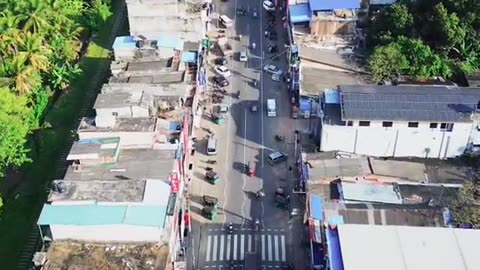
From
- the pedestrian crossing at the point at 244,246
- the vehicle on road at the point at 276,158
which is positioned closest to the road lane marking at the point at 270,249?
the pedestrian crossing at the point at 244,246

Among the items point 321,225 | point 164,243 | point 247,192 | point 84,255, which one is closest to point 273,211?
point 247,192

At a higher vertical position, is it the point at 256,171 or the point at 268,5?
the point at 268,5

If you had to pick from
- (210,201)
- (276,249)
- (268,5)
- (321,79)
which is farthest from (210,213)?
(268,5)

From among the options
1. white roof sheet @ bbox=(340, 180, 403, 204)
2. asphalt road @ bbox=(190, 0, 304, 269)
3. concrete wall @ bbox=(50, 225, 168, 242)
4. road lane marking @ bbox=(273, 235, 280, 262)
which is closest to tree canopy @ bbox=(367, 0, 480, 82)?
asphalt road @ bbox=(190, 0, 304, 269)

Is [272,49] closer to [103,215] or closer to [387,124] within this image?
[387,124]

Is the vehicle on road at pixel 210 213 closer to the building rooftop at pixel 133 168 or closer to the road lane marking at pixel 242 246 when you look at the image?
the road lane marking at pixel 242 246

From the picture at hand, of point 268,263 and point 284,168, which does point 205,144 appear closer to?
point 284,168

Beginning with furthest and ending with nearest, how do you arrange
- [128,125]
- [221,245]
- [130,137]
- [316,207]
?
[128,125] < [130,137] < [221,245] < [316,207]
